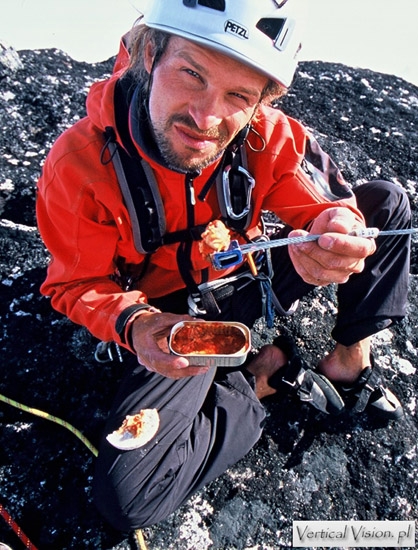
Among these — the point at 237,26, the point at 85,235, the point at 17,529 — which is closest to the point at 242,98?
the point at 237,26

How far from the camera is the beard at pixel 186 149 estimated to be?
2.21 meters

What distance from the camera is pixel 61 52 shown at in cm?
555

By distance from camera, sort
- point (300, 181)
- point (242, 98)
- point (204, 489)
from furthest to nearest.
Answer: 1. point (204, 489)
2. point (300, 181)
3. point (242, 98)

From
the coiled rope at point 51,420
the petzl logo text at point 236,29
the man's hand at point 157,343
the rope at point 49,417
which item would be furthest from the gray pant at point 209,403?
the petzl logo text at point 236,29

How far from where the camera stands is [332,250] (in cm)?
207

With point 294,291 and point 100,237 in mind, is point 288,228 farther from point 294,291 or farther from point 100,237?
point 100,237

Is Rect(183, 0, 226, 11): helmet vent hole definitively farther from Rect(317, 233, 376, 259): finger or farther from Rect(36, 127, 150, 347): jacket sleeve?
Rect(317, 233, 376, 259): finger

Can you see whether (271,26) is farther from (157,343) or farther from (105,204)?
(157,343)

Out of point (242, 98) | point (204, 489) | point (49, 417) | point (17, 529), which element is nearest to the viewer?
point (242, 98)

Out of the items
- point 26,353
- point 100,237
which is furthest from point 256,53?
point 26,353

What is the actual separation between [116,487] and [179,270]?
1.14m

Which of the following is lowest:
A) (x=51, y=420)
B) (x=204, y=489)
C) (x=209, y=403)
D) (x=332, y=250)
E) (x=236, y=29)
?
(x=51, y=420)

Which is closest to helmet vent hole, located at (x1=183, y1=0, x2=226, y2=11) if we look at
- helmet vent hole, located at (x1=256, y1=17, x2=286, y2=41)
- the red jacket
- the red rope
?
helmet vent hole, located at (x1=256, y1=17, x2=286, y2=41)

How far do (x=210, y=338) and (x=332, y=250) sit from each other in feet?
2.37
